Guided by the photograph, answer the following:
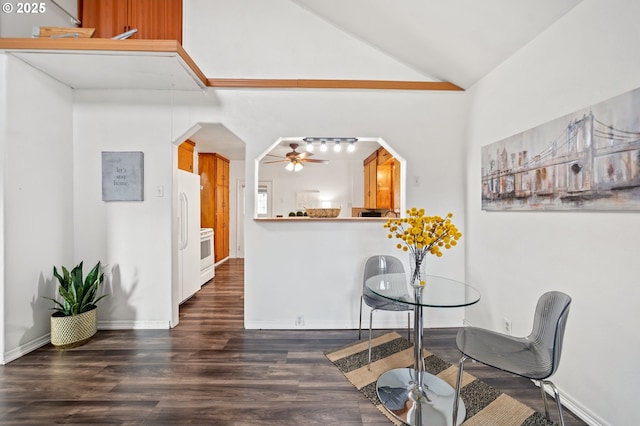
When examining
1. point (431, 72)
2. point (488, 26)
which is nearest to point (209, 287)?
point (431, 72)

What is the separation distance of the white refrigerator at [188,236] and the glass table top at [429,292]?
8.84ft

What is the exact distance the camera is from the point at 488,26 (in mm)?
2008

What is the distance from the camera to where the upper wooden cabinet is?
2.72 meters

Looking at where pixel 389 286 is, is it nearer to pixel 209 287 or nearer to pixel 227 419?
pixel 227 419

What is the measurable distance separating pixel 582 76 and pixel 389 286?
179 cm

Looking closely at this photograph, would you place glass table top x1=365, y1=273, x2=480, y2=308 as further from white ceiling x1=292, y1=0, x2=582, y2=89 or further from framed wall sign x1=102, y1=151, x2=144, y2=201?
framed wall sign x1=102, y1=151, x2=144, y2=201

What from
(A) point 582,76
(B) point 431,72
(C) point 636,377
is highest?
(B) point 431,72

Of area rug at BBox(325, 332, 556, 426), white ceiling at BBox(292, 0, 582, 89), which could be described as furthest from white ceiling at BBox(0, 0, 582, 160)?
area rug at BBox(325, 332, 556, 426)

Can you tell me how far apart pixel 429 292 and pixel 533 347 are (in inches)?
25.0

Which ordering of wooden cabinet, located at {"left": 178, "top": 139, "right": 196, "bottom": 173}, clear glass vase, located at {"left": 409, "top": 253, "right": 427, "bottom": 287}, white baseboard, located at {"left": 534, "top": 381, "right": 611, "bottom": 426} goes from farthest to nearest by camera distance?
wooden cabinet, located at {"left": 178, "top": 139, "right": 196, "bottom": 173} < clear glass vase, located at {"left": 409, "top": 253, "right": 427, "bottom": 287} < white baseboard, located at {"left": 534, "top": 381, "right": 611, "bottom": 426}

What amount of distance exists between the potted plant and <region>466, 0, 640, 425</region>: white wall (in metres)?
3.85

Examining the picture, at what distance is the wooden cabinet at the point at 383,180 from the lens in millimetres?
4527

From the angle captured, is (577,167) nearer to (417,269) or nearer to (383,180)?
(417,269)

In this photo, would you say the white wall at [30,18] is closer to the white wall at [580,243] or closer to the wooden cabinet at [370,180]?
the white wall at [580,243]
